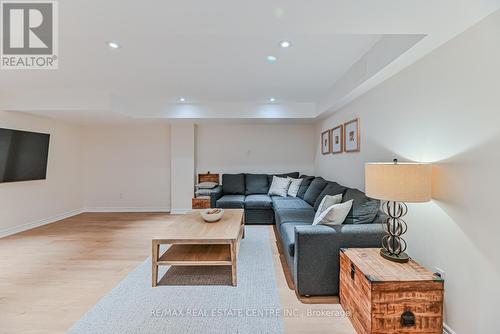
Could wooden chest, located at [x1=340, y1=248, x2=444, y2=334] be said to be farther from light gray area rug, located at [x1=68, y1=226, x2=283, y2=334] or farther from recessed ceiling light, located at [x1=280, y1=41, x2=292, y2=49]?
recessed ceiling light, located at [x1=280, y1=41, x2=292, y2=49]

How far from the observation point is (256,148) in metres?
5.79

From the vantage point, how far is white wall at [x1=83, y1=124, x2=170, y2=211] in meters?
5.80

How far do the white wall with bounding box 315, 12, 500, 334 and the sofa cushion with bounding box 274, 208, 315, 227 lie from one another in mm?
1178

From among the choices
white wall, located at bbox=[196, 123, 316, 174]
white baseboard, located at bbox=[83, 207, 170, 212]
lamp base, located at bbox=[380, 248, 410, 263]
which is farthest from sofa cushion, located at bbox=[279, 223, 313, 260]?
white baseboard, located at bbox=[83, 207, 170, 212]

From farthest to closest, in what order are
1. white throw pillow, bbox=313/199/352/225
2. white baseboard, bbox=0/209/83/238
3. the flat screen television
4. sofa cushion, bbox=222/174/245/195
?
sofa cushion, bbox=222/174/245/195
white baseboard, bbox=0/209/83/238
the flat screen television
white throw pillow, bbox=313/199/352/225

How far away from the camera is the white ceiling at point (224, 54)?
1409 millimetres

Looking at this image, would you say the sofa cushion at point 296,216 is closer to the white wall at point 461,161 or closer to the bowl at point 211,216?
the bowl at point 211,216

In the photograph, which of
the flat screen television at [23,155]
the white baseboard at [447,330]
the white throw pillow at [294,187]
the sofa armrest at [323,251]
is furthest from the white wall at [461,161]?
the flat screen television at [23,155]

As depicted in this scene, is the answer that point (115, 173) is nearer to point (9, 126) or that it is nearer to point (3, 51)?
point (9, 126)

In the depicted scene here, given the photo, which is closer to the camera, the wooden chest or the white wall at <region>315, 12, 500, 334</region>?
the white wall at <region>315, 12, 500, 334</region>

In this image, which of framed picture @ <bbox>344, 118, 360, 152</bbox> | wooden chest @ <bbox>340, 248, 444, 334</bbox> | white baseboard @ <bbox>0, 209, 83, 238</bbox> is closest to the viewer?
wooden chest @ <bbox>340, 248, 444, 334</bbox>

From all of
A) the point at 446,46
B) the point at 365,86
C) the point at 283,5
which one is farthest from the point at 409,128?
the point at 283,5

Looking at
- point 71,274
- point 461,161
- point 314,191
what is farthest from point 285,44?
point 71,274
